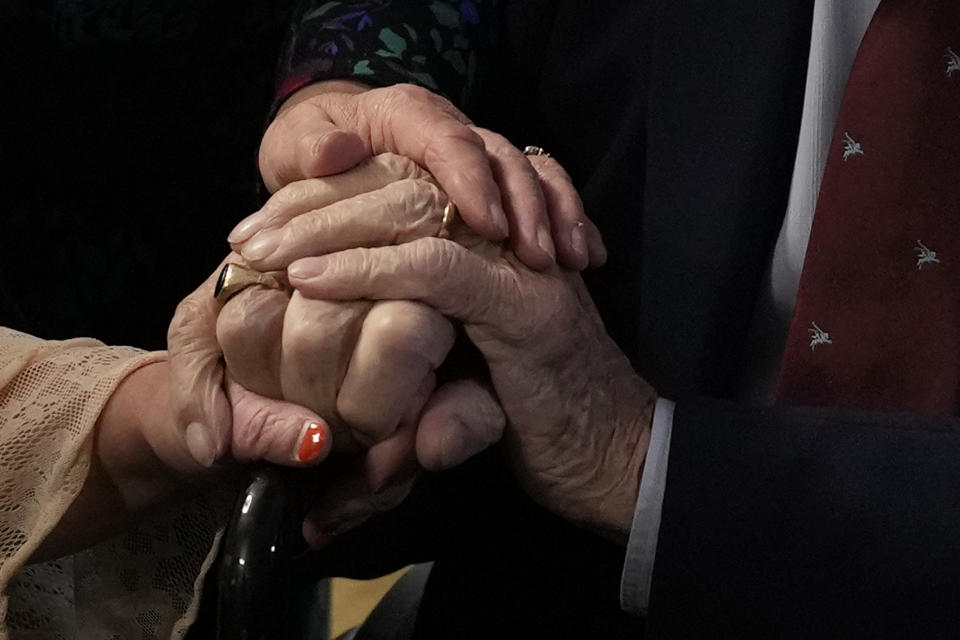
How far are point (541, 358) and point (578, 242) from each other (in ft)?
0.34

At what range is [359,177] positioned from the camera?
2.01 feet

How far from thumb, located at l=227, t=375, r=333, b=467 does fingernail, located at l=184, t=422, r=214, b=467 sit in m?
0.01

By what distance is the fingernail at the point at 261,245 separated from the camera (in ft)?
1.81

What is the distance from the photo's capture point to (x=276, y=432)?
20.5 inches

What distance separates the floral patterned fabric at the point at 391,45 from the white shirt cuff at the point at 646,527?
41cm

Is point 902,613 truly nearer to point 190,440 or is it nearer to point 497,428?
point 497,428

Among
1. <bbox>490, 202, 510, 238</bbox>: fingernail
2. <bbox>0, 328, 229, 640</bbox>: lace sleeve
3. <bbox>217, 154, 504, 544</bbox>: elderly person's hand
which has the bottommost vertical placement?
<bbox>0, 328, 229, 640</bbox>: lace sleeve

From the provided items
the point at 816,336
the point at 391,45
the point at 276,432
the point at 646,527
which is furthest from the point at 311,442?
the point at 391,45

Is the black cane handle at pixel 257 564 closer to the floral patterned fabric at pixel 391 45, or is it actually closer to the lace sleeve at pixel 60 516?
the lace sleeve at pixel 60 516

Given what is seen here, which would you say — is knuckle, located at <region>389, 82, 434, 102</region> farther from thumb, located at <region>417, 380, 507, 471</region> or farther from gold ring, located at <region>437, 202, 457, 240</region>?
thumb, located at <region>417, 380, 507, 471</region>

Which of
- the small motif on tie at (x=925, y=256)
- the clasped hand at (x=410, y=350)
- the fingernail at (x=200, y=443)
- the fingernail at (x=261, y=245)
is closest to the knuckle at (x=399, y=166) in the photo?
the clasped hand at (x=410, y=350)

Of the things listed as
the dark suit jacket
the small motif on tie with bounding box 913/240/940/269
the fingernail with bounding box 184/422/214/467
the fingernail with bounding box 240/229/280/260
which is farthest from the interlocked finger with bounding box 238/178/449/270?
the small motif on tie with bounding box 913/240/940/269

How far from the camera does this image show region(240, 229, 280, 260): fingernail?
550mm

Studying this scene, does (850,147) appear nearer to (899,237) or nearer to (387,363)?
(899,237)
